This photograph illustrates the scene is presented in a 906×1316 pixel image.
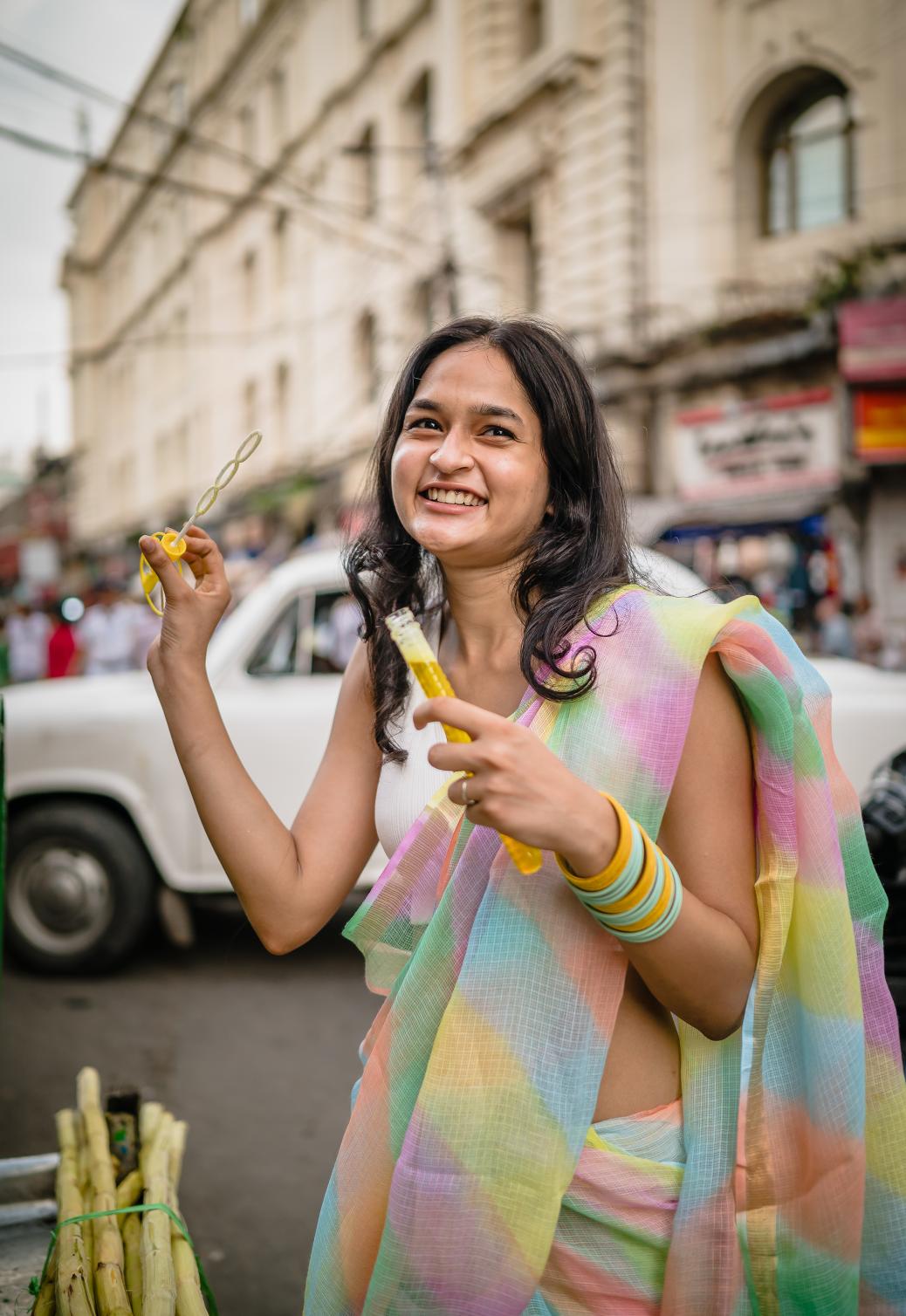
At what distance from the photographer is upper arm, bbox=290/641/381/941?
1.54 meters

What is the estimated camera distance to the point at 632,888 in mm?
1101

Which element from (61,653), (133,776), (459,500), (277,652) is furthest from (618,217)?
(459,500)

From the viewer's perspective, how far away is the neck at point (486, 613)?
1.50 metres

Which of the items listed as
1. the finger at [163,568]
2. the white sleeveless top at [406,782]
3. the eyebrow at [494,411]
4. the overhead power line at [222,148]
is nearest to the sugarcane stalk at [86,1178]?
the white sleeveless top at [406,782]

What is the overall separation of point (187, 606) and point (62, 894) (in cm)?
394

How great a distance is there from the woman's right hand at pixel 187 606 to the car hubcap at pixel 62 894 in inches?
152

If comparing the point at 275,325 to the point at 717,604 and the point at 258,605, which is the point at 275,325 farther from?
the point at 717,604

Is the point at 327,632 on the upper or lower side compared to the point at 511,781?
upper

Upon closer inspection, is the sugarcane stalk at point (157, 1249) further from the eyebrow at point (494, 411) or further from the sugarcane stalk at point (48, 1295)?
the eyebrow at point (494, 411)

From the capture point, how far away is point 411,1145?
1230mm

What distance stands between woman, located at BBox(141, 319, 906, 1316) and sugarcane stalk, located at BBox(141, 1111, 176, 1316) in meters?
0.34

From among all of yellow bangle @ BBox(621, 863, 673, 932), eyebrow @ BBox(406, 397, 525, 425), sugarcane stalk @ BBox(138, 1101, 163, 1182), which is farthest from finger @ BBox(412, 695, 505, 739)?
sugarcane stalk @ BBox(138, 1101, 163, 1182)

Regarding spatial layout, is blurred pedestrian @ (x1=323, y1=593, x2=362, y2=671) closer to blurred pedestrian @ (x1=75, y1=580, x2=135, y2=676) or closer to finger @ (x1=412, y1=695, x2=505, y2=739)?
finger @ (x1=412, y1=695, x2=505, y2=739)

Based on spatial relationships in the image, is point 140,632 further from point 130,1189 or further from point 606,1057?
point 606,1057
